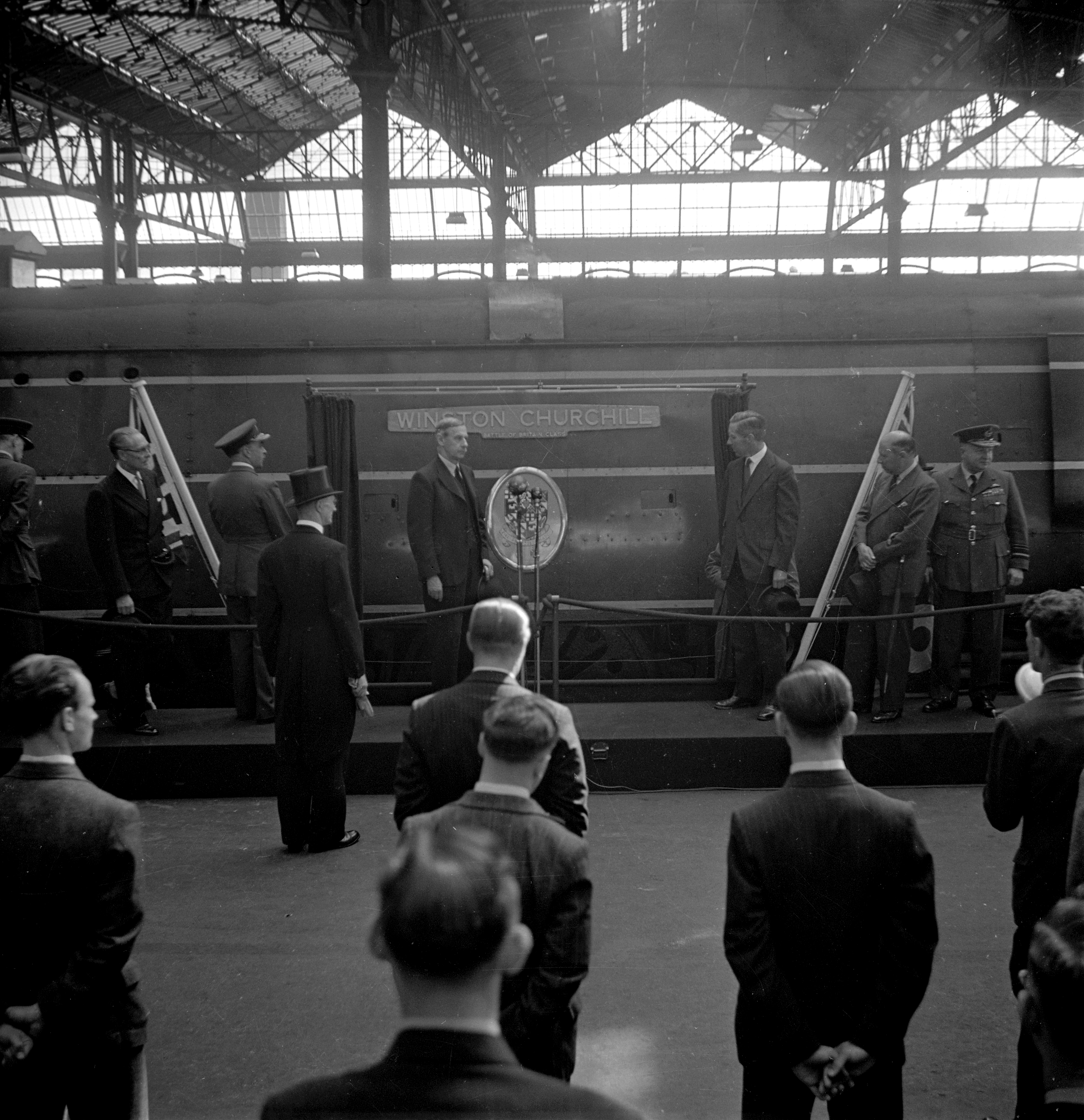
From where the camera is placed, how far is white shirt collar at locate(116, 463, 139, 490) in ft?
21.0

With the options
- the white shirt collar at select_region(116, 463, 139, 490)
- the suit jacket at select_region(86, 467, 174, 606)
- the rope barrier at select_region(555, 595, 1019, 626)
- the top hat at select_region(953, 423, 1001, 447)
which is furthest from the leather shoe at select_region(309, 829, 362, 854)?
the top hat at select_region(953, 423, 1001, 447)

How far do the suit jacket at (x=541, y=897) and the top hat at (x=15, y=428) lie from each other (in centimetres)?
515

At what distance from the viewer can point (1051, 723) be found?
269 centimetres

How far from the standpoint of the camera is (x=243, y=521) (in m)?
6.45

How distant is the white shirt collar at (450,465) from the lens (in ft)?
21.0

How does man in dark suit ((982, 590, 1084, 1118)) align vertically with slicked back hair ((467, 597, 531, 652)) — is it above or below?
below

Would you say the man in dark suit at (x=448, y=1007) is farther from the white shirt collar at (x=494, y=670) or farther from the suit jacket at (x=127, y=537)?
the suit jacket at (x=127, y=537)

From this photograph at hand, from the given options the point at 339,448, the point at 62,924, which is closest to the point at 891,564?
the point at 339,448

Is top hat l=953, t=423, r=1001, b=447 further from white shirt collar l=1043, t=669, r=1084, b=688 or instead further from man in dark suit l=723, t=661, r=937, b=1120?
man in dark suit l=723, t=661, r=937, b=1120

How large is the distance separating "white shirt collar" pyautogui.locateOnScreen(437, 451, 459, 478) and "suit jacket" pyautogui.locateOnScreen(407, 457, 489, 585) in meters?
0.02

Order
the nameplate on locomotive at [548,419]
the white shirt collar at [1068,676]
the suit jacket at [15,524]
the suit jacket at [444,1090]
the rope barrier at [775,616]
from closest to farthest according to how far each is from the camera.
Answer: the suit jacket at [444,1090], the white shirt collar at [1068,676], the rope barrier at [775,616], the suit jacket at [15,524], the nameplate on locomotive at [548,419]

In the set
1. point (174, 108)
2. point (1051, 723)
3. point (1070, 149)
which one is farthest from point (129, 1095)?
point (1070, 149)

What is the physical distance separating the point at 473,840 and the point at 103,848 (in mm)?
1198

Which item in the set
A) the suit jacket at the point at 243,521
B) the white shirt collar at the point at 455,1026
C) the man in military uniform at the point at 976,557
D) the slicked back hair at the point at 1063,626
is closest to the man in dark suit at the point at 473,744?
the slicked back hair at the point at 1063,626
